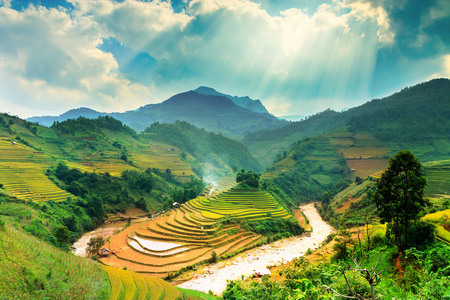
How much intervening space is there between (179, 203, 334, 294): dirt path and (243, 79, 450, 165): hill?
58090mm

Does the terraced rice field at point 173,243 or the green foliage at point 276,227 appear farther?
the green foliage at point 276,227

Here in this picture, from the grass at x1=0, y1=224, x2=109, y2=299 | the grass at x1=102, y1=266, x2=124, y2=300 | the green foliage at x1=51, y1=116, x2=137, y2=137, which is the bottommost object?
the grass at x1=102, y1=266, x2=124, y2=300

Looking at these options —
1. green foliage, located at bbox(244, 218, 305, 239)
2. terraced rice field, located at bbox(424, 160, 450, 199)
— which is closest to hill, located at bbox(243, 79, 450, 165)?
terraced rice field, located at bbox(424, 160, 450, 199)

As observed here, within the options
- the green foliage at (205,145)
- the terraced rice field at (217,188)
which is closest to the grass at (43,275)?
the terraced rice field at (217,188)

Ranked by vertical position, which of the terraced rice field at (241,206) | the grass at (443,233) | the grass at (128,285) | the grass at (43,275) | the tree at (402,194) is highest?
the tree at (402,194)

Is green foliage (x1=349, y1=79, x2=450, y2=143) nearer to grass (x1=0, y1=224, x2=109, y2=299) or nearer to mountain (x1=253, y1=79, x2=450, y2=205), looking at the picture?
mountain (x1=253, y1=79, x2=450, y2=205)

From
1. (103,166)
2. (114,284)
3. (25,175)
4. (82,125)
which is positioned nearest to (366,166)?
(114,284)

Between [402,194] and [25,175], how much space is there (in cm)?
5346

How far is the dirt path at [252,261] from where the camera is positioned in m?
20.5

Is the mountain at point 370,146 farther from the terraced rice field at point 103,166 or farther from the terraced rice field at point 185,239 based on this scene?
the terraced rice field at point 103,166

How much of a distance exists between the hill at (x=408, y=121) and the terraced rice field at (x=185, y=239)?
2499 inches

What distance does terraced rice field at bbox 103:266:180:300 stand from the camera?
1396cm

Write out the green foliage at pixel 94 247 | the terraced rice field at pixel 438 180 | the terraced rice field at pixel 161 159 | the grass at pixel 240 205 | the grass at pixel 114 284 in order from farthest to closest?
the terraced rice field at pixel 161 159, the grass at pixel 240 205, the terraced rice field at pixel 438 180, the green foliage at pixel 94 247, the grass at pixel 114 284

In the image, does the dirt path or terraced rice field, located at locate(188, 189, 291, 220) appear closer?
the dirt path
